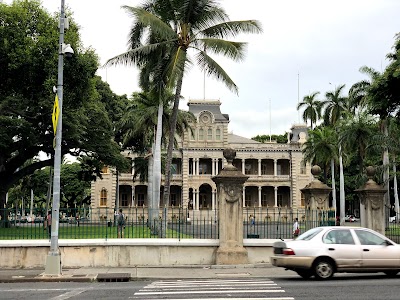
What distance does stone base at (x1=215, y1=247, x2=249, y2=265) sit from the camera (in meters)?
16.7

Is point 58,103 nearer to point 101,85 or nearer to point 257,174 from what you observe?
point 101,85

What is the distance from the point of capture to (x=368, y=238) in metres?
13.7

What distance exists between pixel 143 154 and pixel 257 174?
86.8 feet

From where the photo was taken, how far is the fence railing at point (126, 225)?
675 inches

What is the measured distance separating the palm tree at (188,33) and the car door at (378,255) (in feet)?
36.3

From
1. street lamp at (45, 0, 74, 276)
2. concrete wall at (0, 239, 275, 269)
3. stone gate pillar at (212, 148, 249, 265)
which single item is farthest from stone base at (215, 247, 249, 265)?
street lamp at (45, 0, 74, 276)

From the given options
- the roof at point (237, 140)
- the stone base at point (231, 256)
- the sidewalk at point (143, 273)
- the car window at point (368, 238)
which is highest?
the roof at point (237, 140)

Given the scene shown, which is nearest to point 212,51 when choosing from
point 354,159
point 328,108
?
point 328,108

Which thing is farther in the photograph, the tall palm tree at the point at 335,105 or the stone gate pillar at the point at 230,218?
the tall palm tree at the point at 335,105

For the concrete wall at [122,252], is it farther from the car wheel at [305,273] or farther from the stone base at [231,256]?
the car wheel at [305,273]

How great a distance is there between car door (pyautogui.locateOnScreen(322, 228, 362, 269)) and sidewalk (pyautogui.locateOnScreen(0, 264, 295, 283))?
2.08 metres

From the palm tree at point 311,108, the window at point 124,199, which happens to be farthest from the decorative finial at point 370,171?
the window at point 124,199

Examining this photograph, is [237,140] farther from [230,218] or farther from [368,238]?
[368,238]

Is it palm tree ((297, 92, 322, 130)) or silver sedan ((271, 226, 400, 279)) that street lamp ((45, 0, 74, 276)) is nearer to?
silver sedan ((271, 226, 400, 279))
